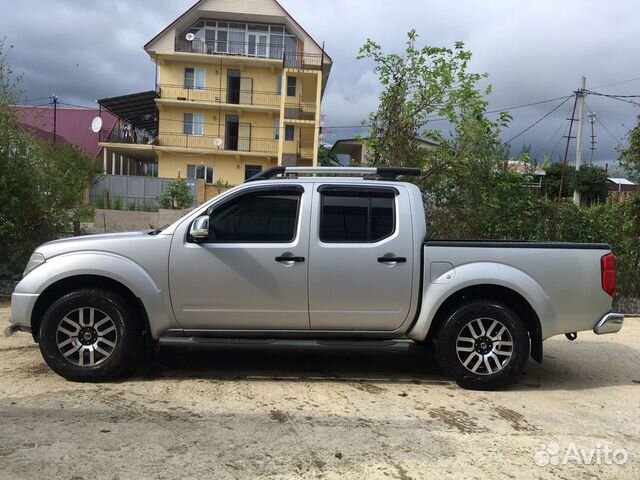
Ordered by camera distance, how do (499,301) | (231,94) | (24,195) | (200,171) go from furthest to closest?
(200,171) → (231,94) → (24,195) → (499,301)

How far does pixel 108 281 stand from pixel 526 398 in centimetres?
412

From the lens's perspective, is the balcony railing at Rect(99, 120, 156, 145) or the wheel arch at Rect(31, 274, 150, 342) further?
the balcony railing at Rect(99, 120, 156, 145)

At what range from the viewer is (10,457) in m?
3.62

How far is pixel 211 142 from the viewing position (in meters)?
40.8

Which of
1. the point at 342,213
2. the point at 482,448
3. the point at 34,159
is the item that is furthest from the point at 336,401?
the point at 34,159

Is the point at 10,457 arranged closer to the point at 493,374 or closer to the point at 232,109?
the point at 493,374

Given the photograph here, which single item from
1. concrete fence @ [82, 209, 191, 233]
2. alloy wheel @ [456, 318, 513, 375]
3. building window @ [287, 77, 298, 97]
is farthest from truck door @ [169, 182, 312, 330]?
building window @ [287, 77, 298, 97]

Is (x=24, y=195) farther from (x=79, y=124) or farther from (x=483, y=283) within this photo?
(x=79, y=124)

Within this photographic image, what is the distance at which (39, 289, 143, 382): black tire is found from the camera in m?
5.00

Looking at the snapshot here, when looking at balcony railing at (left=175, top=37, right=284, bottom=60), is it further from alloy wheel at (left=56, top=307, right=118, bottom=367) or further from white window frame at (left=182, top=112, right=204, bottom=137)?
alloy wheel at (left=56, top=307, right=118, bottom=367)

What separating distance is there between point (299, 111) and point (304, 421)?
123ft

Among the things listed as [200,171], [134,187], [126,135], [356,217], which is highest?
[126,135]

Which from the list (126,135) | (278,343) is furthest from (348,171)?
(126,135)

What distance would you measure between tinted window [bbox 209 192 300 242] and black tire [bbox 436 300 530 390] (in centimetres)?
180
